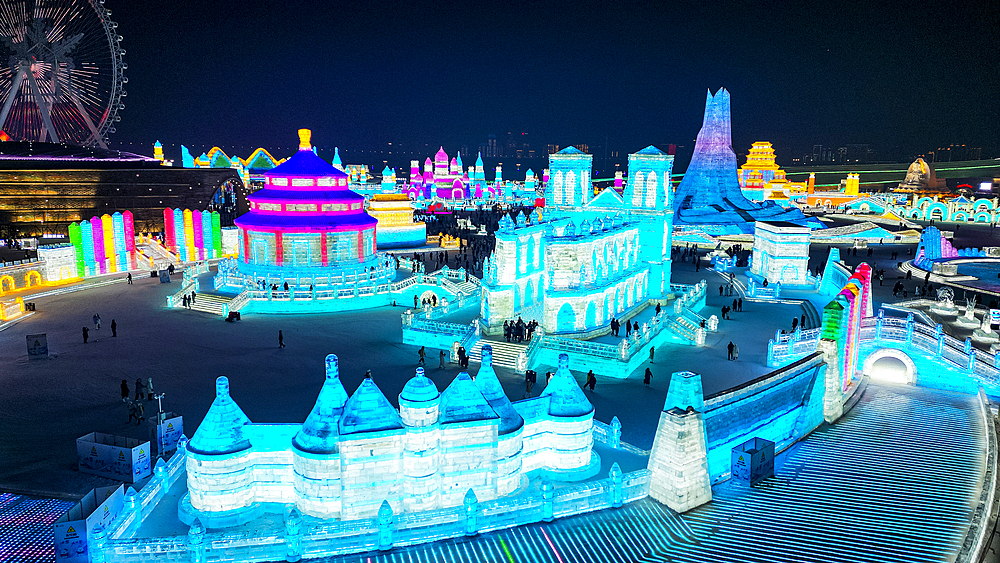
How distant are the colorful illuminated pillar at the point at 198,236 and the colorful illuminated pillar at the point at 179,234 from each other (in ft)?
2.54

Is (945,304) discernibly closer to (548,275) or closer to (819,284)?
(819,284)

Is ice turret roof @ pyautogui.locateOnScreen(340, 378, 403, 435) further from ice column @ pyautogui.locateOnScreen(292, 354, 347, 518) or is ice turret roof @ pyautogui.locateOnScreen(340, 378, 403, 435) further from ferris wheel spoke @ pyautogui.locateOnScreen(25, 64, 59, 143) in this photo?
ferris wheel spoke @ pyautogui.locateOnScreen(25, 64, 59, 143)

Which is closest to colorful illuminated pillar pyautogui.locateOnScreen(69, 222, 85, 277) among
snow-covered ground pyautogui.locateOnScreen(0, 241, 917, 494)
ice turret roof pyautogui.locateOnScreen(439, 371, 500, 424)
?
snow-covered ground pyautogui.locateOnScreen(0, 241, 917, 494)

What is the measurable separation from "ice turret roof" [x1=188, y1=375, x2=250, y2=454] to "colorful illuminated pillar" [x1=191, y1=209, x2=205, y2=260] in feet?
127

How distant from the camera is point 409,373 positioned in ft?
75.6

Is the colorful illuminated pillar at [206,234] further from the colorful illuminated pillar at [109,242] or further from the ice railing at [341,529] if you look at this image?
the ice railing at [341,529]

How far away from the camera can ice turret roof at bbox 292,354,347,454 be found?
12539 mm

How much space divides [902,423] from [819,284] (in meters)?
20.5


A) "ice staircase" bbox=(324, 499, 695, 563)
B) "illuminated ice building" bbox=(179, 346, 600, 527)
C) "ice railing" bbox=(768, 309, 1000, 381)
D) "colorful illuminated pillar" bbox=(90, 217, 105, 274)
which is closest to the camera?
"ice staircase" bbox=(324, 499, 695, 563)

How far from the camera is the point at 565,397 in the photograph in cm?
1495

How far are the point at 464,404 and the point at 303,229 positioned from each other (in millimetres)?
25483

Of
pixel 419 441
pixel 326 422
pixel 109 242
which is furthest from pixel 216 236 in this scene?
pixel 419 441

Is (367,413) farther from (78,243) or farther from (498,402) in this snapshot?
(78,243)

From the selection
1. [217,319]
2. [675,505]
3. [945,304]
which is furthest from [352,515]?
[945,304]
